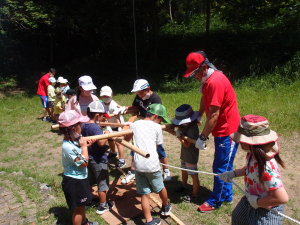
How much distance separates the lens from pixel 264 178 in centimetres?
217

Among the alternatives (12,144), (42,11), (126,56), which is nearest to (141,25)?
(126,56)

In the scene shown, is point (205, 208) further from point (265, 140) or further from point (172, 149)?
point (172, 149)

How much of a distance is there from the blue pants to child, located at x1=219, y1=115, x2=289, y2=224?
1.01 metres

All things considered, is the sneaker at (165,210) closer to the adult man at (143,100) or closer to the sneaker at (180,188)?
the sneaker at (180,188)

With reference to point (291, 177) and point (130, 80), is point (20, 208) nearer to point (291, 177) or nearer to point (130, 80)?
point (291, 177)

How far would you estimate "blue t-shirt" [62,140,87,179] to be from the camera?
3.01m

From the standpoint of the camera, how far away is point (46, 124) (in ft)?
29.8

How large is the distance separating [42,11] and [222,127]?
49.4 feet

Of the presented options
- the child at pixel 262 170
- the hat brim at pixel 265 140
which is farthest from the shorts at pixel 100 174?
the hat brim at pixel 265 140

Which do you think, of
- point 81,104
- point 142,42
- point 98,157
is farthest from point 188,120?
point 142,42

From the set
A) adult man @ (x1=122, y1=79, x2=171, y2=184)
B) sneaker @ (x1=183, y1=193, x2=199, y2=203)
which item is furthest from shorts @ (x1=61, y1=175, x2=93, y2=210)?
sneaker @ (x1=183, y1=193, x2=199, y2=203)

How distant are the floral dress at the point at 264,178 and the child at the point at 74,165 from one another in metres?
1.82

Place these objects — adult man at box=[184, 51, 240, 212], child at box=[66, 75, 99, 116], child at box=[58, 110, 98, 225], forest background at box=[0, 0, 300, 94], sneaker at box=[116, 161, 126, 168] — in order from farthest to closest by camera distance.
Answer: forest background at box=[0, 0, 300, 94] < sneaker at box=[116, 161, 126, 168] < child at box=[66, 75, 99, 116] < adult man at box=[184, 51, 240, 212] < child at box=[58, 110, 98, 225]

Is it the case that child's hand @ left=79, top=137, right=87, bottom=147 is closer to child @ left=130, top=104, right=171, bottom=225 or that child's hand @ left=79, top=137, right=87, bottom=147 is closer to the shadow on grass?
child @ left=130, top=104, right=171, bottom=225
